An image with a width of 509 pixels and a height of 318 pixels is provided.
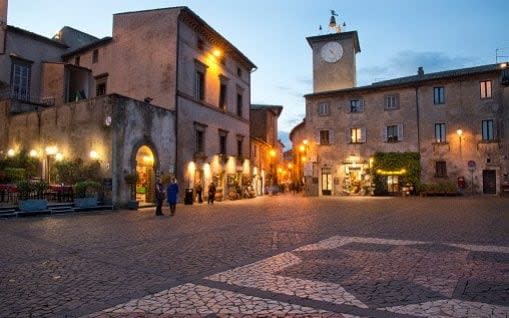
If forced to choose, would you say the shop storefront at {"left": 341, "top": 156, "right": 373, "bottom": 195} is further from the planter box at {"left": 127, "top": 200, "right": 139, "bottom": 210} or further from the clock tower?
the planter box at {"left": 127, "top": 200, "right": 139, "bottom": 210}

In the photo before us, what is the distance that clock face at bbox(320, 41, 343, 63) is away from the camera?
3997cm

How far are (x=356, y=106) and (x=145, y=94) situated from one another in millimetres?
19385

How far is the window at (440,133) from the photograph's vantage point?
31.4 m

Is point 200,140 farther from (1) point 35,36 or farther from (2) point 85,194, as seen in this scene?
(1) point 35,36

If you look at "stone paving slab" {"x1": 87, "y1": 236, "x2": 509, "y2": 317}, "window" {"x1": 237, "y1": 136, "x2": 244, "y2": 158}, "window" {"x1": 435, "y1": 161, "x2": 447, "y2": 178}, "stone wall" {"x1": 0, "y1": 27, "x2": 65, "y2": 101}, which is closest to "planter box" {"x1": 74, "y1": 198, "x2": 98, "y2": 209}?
"stone paving slab" {"x1": 87, "y1": 236, "x2": 509, "y2": 317}

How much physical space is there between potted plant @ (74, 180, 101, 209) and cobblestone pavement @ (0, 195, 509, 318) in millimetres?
6772

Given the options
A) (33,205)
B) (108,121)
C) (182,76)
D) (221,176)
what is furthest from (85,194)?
(221,176)

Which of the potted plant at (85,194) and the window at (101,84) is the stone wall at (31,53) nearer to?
the window at (101,84)

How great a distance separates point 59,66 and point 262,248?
25.6m

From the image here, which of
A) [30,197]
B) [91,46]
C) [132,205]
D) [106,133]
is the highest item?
[91,46]

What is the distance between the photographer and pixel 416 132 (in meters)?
32.3

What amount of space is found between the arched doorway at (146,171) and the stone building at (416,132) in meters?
17.4

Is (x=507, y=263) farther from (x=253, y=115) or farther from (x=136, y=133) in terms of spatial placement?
(x=253, y=115)

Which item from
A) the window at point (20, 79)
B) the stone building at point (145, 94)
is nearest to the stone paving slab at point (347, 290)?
the stone building at point (145, 94)
